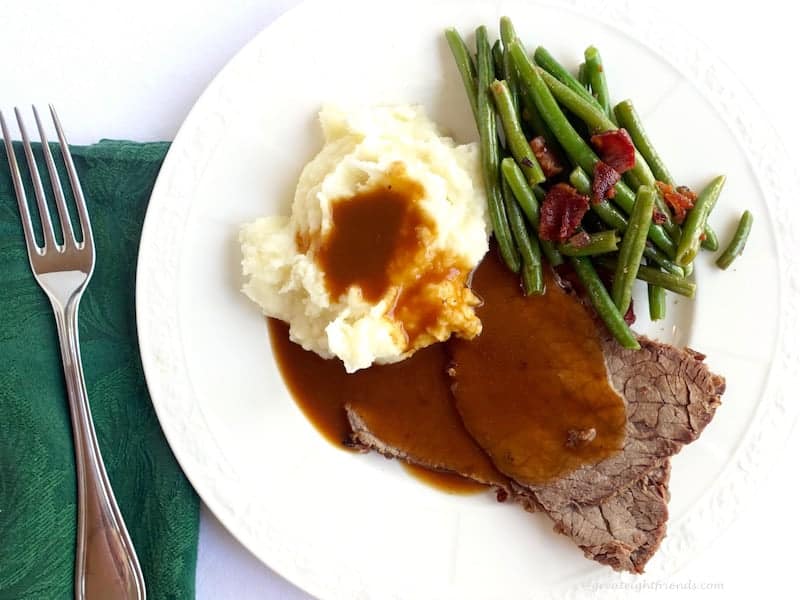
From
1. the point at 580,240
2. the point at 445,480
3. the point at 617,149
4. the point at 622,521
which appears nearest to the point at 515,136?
the point at 617,149

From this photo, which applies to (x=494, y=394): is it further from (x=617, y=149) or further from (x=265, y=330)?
(x=617, y=149)

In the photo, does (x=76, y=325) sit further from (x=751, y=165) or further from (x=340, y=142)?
(x=751, y=165)

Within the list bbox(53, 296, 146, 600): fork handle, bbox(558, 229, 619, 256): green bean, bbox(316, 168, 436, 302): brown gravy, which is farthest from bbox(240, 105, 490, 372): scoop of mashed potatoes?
bbox(53, 296, 146, 600): fork handle

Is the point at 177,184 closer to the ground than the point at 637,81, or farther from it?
closer to the ground

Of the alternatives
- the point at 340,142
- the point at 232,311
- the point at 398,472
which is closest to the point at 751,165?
the point at 340,142

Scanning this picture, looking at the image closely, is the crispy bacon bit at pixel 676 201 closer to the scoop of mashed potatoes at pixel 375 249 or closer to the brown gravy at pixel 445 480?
the scoop of mashed potatoes at pixel 375 249

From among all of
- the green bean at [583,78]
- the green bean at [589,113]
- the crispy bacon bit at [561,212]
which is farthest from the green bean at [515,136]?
the green bean at [583,78]
